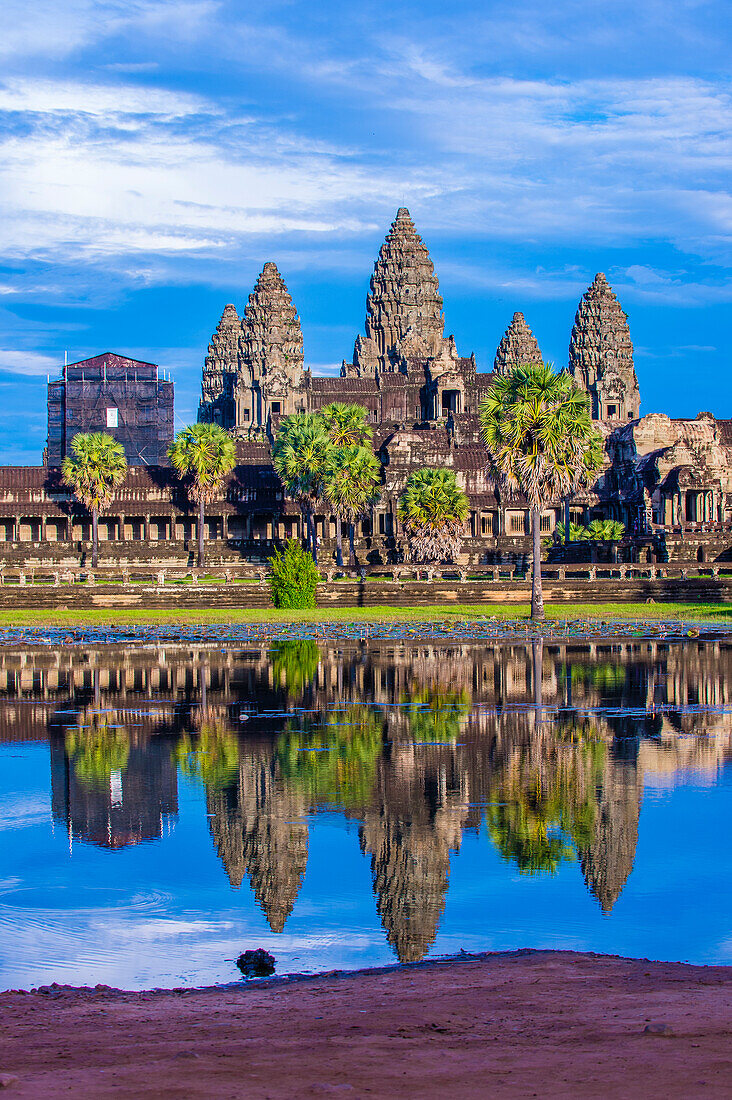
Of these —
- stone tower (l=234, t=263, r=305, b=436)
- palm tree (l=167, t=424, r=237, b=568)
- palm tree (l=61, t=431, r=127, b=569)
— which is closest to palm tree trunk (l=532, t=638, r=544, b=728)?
palm tree (l=167, t=424, r=237, b=568)

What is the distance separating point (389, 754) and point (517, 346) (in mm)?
143774

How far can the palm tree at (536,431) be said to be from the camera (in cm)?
4712

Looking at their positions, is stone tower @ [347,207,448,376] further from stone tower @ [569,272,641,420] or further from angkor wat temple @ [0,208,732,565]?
stone tower @ [569,272,641,420]

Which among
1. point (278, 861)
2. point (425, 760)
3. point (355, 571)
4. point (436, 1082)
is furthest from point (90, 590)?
point (436, 1082)

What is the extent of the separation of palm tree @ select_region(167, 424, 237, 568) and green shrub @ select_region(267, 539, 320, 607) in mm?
28416

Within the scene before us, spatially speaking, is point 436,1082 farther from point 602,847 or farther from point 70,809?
point 70,809

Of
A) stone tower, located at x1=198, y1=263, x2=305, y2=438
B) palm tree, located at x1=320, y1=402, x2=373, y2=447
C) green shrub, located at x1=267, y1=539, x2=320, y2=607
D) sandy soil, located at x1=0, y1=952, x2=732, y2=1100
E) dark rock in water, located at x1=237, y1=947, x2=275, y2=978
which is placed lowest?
dark rock in water, located at x1=237, y1=947, x2=275, y2=978

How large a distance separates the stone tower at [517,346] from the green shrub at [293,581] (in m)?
108

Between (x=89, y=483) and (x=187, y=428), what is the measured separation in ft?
24.9

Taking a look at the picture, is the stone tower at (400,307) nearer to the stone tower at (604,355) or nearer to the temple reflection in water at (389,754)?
the stone tower at (604,355)

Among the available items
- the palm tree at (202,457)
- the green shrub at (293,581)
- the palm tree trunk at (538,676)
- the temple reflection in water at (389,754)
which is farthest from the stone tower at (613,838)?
the palm tree at (202,457)

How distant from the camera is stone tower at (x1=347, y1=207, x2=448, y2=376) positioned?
5600 inches

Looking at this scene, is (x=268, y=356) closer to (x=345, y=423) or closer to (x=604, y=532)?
(x=345, y=423)

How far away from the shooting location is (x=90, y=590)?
50.9m
